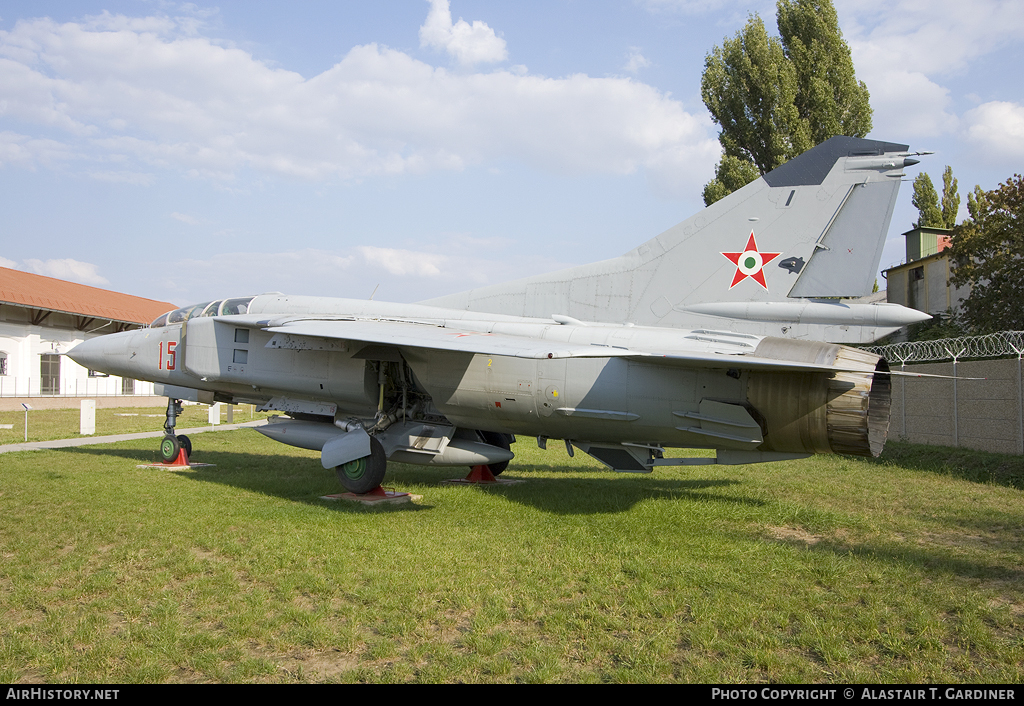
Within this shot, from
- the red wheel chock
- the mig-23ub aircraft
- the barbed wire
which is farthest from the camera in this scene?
the barbed wire

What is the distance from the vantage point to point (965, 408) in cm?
1339

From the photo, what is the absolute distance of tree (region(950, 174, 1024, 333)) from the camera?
1806cm

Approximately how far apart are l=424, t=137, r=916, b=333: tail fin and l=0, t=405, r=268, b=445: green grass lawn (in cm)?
1666

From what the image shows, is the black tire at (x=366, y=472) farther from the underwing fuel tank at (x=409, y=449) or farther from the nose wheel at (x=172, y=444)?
the nose wheel at (x=172, y=444)

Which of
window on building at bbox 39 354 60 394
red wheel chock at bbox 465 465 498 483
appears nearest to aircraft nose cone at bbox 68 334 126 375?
red wheel chock at bbox 465 465 498 483

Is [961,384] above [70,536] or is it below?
above

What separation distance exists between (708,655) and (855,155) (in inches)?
280

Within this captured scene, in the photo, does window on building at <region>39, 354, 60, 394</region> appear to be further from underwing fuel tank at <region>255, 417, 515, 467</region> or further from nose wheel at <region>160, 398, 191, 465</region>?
underwing fuel tank at <region>255, 417, 515, 467</region>

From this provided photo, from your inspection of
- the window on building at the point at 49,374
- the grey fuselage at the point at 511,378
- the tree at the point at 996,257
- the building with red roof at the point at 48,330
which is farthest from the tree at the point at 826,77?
the window on building at the point at 49,374

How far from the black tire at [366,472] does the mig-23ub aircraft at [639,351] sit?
24 millimetres

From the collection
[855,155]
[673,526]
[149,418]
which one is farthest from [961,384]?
[149,418]

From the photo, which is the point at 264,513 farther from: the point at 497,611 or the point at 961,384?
the point at 961,384

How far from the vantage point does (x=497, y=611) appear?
15.8 ft

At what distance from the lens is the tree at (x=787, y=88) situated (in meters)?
27.2
